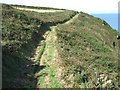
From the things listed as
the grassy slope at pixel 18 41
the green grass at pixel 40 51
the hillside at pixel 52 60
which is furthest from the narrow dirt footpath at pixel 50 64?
the grassy slope at pixel 18 41

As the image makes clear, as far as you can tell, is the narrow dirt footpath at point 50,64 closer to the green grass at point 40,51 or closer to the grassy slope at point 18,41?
the green grass at point 40,51

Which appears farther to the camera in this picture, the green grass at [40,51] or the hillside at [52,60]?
the green grass at [40,51]

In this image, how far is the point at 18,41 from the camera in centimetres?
3909

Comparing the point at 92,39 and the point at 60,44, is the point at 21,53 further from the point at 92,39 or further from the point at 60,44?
the point at 92,39

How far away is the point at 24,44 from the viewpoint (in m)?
39.8

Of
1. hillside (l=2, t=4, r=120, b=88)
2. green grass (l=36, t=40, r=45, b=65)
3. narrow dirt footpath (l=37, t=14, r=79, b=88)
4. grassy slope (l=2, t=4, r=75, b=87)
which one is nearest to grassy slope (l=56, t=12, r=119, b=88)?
hillside (l=2, t=4, r=120, b=88)

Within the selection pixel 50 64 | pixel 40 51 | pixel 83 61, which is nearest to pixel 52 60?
pixel 50 64

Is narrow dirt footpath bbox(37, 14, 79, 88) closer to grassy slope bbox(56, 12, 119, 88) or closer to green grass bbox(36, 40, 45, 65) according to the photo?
green grass bbox(36, 40, 45, 65)

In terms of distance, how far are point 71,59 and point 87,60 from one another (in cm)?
241

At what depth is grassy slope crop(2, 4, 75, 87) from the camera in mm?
30016

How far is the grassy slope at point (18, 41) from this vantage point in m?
30.0

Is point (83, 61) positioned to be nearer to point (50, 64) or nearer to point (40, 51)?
point (50, 64)

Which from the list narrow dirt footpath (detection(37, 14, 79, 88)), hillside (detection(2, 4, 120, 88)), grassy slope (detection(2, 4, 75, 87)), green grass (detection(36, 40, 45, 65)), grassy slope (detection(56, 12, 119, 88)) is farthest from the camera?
green grass (detection(36, 40, 45, 65))

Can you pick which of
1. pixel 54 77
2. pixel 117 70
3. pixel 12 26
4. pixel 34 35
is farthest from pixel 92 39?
pixel 54 77
